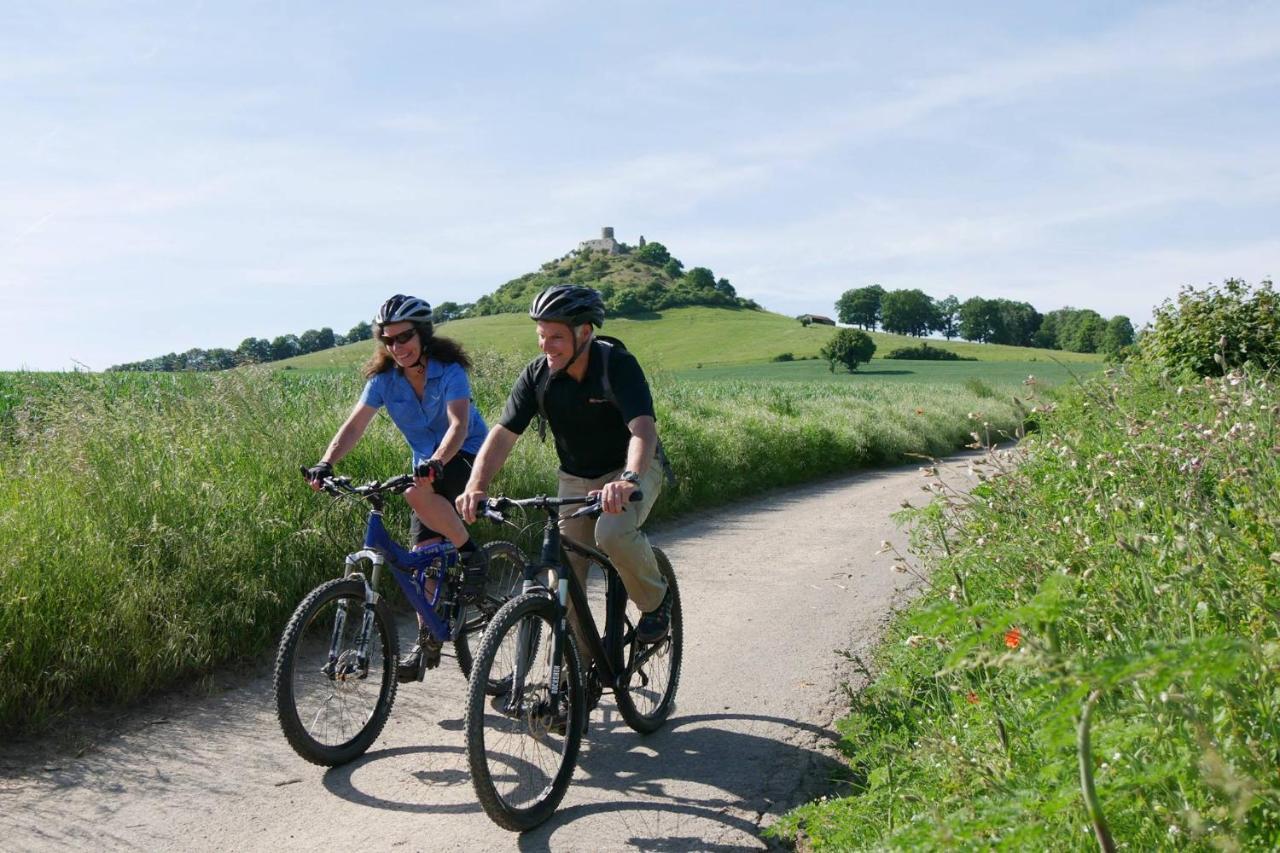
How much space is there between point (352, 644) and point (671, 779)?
170 cm

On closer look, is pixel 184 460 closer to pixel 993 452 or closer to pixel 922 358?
pixel 993 452

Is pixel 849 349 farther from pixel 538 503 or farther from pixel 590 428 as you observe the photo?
pixel 538 503

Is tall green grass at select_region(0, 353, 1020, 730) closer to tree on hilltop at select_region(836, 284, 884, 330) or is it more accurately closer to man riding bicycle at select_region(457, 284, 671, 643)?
man riding bicycle at select_region(457, 284, 671, 643)

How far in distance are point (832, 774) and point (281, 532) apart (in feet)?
15.0

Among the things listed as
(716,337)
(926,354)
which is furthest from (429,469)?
(716,337)

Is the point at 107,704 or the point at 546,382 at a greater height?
the point at 546,382

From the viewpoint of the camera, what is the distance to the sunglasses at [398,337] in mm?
5668

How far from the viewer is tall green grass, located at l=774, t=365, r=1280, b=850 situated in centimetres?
214

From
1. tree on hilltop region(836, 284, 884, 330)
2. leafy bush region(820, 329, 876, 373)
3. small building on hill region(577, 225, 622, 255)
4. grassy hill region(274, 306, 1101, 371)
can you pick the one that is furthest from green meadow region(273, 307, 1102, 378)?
small building on hill region(577, 225, 622, 255)

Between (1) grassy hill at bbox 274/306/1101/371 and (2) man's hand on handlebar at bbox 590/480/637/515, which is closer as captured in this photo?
(2) man's hand on handlebar at bbox 590/480/637/515

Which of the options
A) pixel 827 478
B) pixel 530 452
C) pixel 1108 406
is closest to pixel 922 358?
pixel 827 478

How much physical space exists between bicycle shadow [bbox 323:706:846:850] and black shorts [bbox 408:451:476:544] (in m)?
1.05

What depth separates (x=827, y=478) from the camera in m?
19.0

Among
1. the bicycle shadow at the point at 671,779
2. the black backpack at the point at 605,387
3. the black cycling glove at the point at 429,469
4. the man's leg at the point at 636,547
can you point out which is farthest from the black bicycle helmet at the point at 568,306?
the bicycle shadow at the point at 671,779
